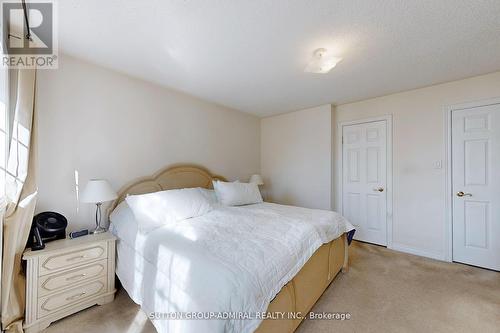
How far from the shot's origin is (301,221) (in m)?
1.98

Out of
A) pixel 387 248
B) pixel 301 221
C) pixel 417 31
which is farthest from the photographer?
pixel 387 248

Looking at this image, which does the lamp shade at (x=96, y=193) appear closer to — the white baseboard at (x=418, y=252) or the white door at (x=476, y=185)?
the white baseboard at (x=418, y=252)

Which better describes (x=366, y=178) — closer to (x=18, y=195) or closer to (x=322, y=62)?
(x=322, y=62)

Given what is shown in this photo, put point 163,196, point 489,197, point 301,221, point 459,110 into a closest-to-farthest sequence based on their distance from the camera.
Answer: point 301,221 < point 163,196 < point 489,197 < point 459,110

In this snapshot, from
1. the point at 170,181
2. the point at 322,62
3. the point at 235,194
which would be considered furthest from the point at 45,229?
the point at 322,62

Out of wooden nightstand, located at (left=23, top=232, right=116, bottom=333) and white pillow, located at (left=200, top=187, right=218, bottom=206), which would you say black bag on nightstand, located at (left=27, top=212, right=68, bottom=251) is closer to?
wooden nightstand, located at (left=23, top=232, right=116, bottom=333)

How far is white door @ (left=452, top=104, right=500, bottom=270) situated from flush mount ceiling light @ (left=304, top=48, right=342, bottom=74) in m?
2.02

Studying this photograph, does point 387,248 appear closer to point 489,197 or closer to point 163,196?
point 489,197

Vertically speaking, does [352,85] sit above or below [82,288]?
above

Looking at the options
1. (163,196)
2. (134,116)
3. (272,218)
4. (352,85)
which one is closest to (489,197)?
(352,85)

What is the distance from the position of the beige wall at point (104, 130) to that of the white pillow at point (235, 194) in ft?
2.18

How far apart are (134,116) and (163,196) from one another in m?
1.11

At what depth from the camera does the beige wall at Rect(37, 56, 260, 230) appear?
76.6 inches

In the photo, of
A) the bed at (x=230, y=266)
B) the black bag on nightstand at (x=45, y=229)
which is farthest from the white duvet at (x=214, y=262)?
the black bag on nightstand at (x=45, y=229)
